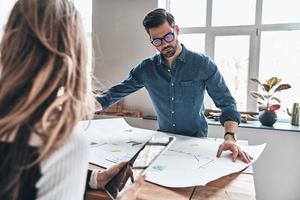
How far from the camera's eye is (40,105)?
0.53 m

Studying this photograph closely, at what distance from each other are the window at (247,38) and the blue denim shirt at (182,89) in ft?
4.24

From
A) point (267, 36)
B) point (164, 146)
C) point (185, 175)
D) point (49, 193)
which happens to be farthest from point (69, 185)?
point (267, 36)

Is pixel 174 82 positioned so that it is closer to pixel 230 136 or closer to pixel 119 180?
pixel 230 136

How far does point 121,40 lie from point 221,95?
5.73 ft

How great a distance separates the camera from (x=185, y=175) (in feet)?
3.18

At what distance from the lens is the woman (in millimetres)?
511

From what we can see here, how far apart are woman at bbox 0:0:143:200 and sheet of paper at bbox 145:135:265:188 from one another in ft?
1.14

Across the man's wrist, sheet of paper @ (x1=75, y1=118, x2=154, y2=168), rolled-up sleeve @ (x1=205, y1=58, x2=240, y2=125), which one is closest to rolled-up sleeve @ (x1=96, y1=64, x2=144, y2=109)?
sheet of paper @ (x1=75, y1=118, x2=154, y2=168)

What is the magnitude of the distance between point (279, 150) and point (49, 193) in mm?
2387

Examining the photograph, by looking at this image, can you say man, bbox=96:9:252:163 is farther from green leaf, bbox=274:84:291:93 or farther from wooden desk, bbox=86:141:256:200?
green leaf, bbox=274:84:291:93

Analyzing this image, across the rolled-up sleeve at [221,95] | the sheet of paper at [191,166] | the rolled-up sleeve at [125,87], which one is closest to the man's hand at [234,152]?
the sheet of paper at [191,166]

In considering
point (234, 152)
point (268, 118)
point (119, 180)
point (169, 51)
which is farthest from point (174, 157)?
point (268, 118)

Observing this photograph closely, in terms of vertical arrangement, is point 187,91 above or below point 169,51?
below

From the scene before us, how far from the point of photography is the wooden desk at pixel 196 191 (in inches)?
32.2
